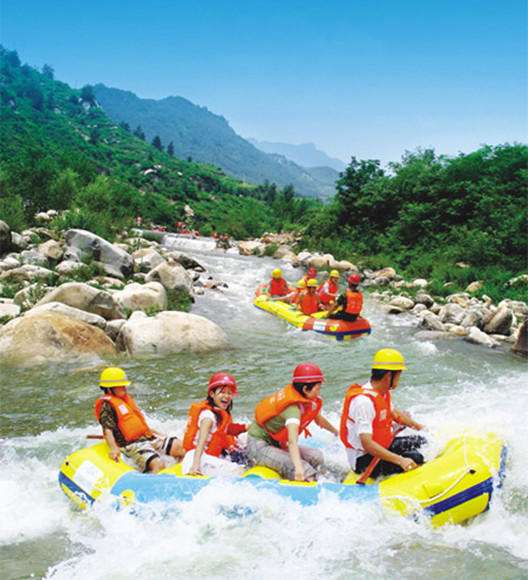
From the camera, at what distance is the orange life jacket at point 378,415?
184 inches

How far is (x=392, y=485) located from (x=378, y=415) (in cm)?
A: 59

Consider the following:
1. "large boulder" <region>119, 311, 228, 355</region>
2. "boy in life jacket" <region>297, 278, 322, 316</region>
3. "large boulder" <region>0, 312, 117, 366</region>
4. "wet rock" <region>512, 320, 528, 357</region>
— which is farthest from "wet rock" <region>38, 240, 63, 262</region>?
"wet rock" <region>512, 320, 528, 357</region>

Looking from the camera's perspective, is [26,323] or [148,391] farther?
[26,323]

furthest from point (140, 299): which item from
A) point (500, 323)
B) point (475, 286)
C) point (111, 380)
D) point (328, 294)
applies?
point (475, 286)

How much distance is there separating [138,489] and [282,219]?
47.4 meters

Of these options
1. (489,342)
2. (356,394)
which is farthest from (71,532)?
(489,342)

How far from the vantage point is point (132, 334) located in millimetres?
10430

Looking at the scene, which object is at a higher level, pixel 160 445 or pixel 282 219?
pixel 282 219

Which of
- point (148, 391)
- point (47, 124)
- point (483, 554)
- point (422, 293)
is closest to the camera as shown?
point (483, 554)

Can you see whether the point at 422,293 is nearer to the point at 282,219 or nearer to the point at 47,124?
the point at 282,219

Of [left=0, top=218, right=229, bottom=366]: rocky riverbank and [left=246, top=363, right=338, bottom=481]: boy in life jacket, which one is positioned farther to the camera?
[left=0, top=218, right=229, bottom=366]: rocky riverbank

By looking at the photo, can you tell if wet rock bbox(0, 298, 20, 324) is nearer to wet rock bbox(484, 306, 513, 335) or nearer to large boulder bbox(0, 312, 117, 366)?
large boulder bbox(0, 312, 117, 366)

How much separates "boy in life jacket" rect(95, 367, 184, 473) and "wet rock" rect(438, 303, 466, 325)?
34.7 feet

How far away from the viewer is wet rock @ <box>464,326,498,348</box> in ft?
41.4
